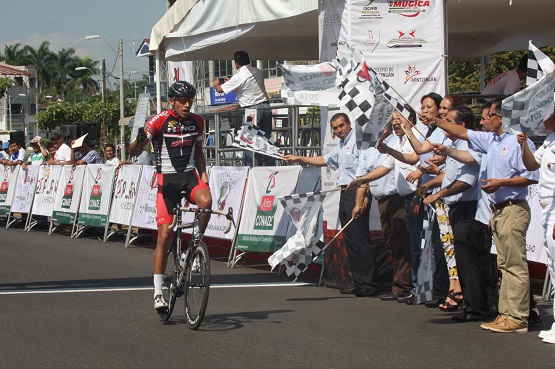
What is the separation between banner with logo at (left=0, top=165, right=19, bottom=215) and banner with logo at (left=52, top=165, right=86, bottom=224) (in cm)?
275

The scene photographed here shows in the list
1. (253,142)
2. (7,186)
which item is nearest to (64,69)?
(7,186)

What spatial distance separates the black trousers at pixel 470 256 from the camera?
875 centimetres

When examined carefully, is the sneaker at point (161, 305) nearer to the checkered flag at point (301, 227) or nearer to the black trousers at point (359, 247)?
the checkered flag at point (301, 227)

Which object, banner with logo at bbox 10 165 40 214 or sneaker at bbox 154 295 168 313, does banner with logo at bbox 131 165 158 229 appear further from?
sneaker at bbox 154 295 168 313

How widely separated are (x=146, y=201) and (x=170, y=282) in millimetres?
8366

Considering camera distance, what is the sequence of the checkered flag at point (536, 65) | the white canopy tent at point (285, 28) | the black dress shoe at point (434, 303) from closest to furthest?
the checkered flag at point (536, 65)
the black dress shoe at point (434, 303)
the white canopy tent at point (285, 28)

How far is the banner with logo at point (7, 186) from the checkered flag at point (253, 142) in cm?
1237

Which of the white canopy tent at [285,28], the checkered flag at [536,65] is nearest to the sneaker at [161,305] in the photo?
the checkered flag at [536,65]

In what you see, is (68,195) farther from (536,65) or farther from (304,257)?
(536,65)

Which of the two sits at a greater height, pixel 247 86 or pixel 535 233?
pixel 247 86

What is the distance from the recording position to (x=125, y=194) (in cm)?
1789

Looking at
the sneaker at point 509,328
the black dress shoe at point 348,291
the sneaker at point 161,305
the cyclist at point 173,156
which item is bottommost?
the black dress shoe at point 348,291

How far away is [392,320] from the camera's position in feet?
29.2

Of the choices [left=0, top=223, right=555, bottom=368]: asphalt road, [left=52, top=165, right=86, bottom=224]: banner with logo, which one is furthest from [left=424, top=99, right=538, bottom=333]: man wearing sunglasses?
[left=52, top=165, right=86, bottom=224]: banner with logo
